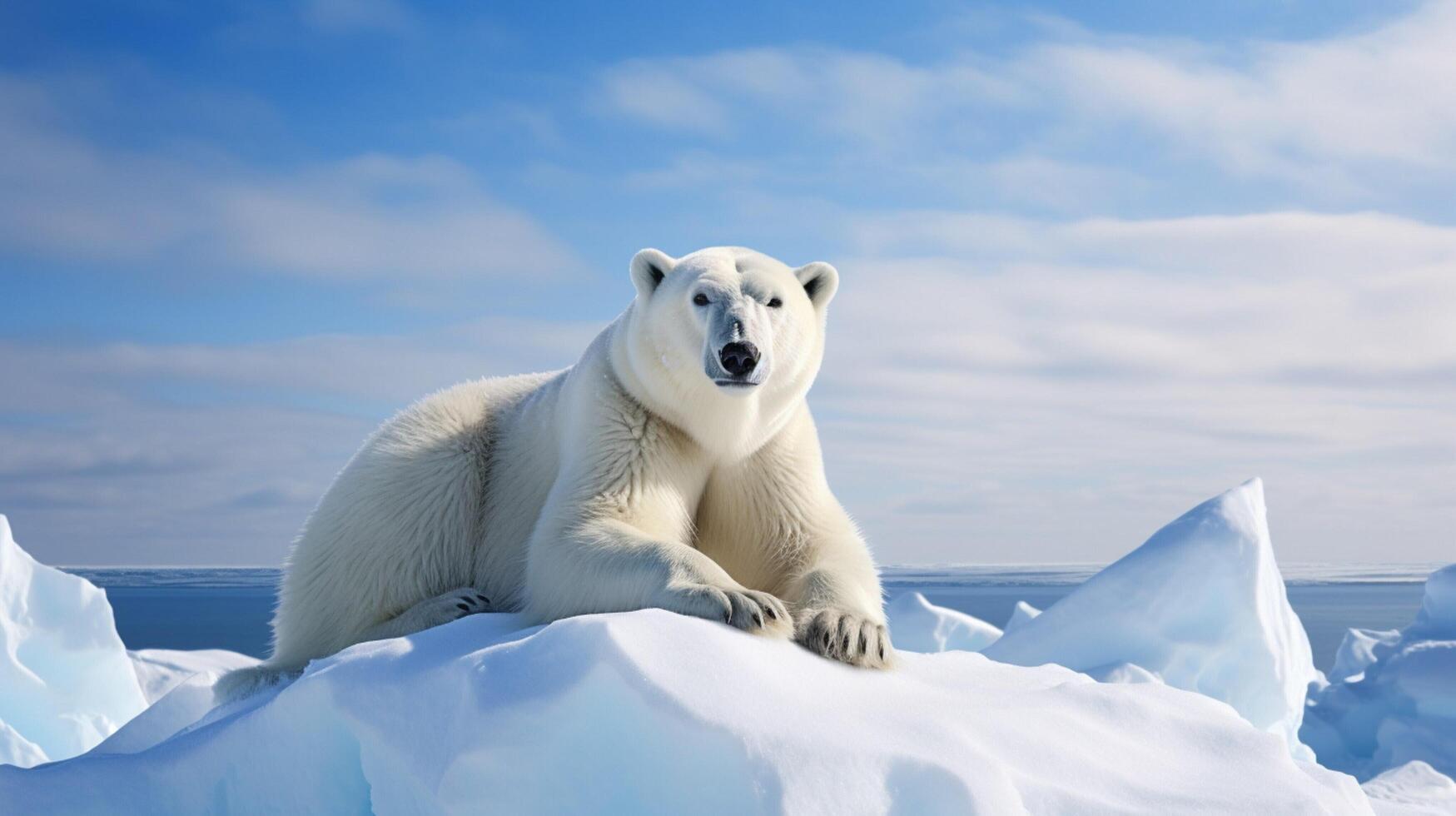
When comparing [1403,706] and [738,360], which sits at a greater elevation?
[738,360]

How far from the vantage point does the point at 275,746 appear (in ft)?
9.75

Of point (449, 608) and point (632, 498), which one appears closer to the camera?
point (632, 498)

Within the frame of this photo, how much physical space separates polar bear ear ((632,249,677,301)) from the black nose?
514mm

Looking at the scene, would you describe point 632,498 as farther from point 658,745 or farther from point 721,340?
point 658,745

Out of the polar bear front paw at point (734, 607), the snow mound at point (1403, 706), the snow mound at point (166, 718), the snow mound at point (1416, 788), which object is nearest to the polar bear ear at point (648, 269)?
the polar bear front paw at point (734, 607)

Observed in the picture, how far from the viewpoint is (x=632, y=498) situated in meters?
3.46

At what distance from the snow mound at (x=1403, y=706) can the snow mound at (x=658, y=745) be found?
7774mm

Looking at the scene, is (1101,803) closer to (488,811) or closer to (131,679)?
(488,811)

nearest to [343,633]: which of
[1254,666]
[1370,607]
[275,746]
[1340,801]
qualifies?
[275,746]

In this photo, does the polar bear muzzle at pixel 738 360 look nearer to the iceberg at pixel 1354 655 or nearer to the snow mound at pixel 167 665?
the snow mound at pixel 167 665

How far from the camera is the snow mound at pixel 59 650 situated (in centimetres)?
858

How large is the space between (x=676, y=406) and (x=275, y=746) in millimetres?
1452

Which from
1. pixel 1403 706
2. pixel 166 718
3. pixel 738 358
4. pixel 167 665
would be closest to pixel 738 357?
pixel 738 358

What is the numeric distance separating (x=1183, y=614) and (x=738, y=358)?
6069 millimetres
